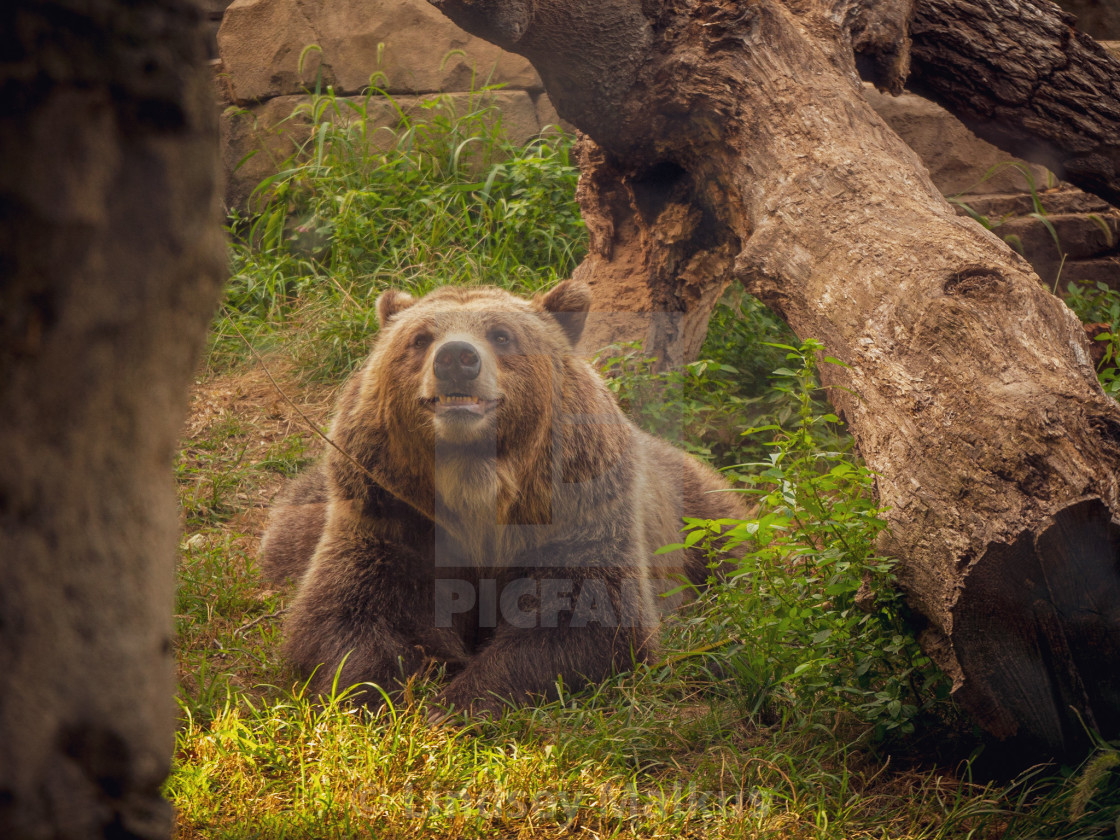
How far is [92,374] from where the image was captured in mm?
904

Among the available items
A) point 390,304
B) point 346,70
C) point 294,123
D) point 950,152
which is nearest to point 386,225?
point 294,123

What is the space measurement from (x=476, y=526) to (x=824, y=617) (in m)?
1.30

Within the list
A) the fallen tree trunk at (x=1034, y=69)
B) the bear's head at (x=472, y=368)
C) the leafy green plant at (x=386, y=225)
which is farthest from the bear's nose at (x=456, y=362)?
the fallen tree trunk at (x=1034, y=69)

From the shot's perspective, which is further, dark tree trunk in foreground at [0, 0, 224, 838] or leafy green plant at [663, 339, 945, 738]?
leafy green plant at [663, 339, 945, 738]

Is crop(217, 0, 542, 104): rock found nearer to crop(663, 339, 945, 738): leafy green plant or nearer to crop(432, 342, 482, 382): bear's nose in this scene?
crop(432, 342, 482, 382): bear's nose

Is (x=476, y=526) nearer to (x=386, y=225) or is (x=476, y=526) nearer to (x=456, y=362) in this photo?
(x=456, y=362)

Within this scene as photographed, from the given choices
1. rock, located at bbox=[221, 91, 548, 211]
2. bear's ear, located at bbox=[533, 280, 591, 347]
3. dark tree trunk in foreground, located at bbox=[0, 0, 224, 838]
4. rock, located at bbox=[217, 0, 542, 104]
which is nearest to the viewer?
dark tree trunk in foreground, located at bbox=[0, 0, 224, 838]

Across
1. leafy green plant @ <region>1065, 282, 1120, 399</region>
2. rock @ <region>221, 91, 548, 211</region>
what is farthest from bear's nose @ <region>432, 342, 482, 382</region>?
rock @ <region>221, 91, 548, 211</region>

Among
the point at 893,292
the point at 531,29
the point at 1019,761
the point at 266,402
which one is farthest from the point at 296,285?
the point at 1019,761

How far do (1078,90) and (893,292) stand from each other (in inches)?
108

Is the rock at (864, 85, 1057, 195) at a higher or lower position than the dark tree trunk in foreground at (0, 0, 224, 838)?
higher

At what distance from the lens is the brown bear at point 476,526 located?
3197mm

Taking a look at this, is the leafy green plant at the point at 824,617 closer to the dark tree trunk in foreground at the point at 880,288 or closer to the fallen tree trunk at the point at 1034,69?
the dark tree trunk in foreground at the point at 880,288

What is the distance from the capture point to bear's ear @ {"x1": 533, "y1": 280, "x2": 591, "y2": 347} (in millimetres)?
3932
